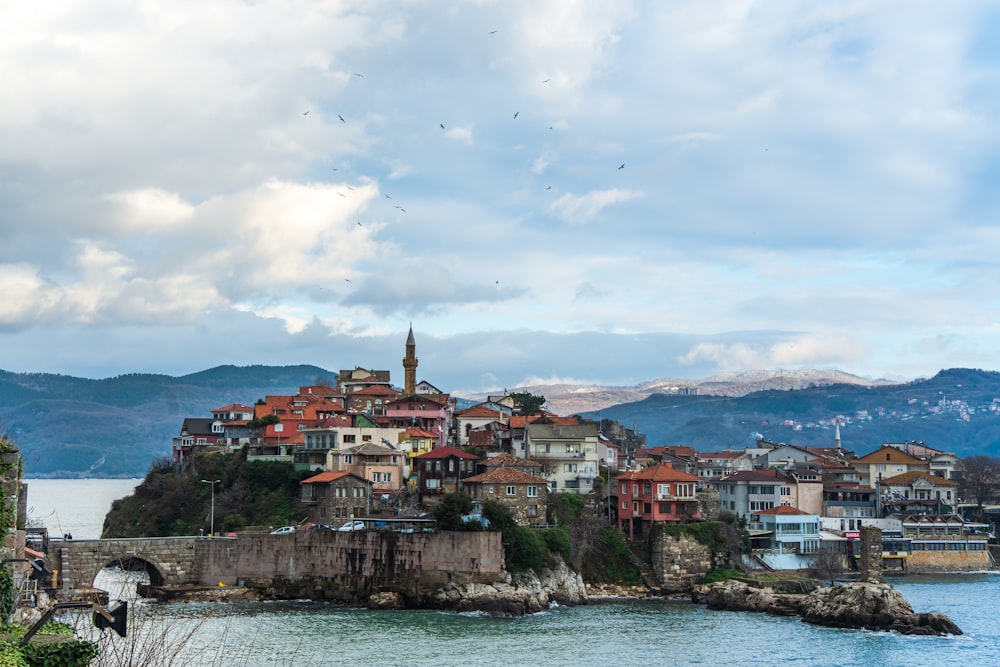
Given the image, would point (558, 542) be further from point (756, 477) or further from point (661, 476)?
point (756, 477)

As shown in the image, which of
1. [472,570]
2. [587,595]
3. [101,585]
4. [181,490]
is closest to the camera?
[472,570]

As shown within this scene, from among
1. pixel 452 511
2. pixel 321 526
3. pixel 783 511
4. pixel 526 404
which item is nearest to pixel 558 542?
pixel 452 511

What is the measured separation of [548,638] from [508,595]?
877cm

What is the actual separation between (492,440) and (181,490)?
24.3 m

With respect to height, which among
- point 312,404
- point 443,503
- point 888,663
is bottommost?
point 888,663

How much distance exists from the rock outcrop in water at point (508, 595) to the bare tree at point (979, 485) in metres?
57.7

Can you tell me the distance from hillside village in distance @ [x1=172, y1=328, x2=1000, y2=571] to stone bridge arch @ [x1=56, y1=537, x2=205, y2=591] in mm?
9587

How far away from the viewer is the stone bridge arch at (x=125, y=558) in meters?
62.6

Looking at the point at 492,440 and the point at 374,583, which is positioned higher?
the point at 492,440

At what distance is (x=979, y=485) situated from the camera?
11819 centimetres

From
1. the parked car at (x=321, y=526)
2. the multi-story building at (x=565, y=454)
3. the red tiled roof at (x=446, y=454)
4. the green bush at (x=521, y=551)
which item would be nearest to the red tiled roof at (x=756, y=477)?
the multi-story building at (x=565, y=454)

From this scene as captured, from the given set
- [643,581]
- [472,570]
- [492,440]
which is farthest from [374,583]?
[492,440]

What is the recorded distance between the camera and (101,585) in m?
75.1

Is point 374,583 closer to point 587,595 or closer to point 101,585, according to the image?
point 587,595
